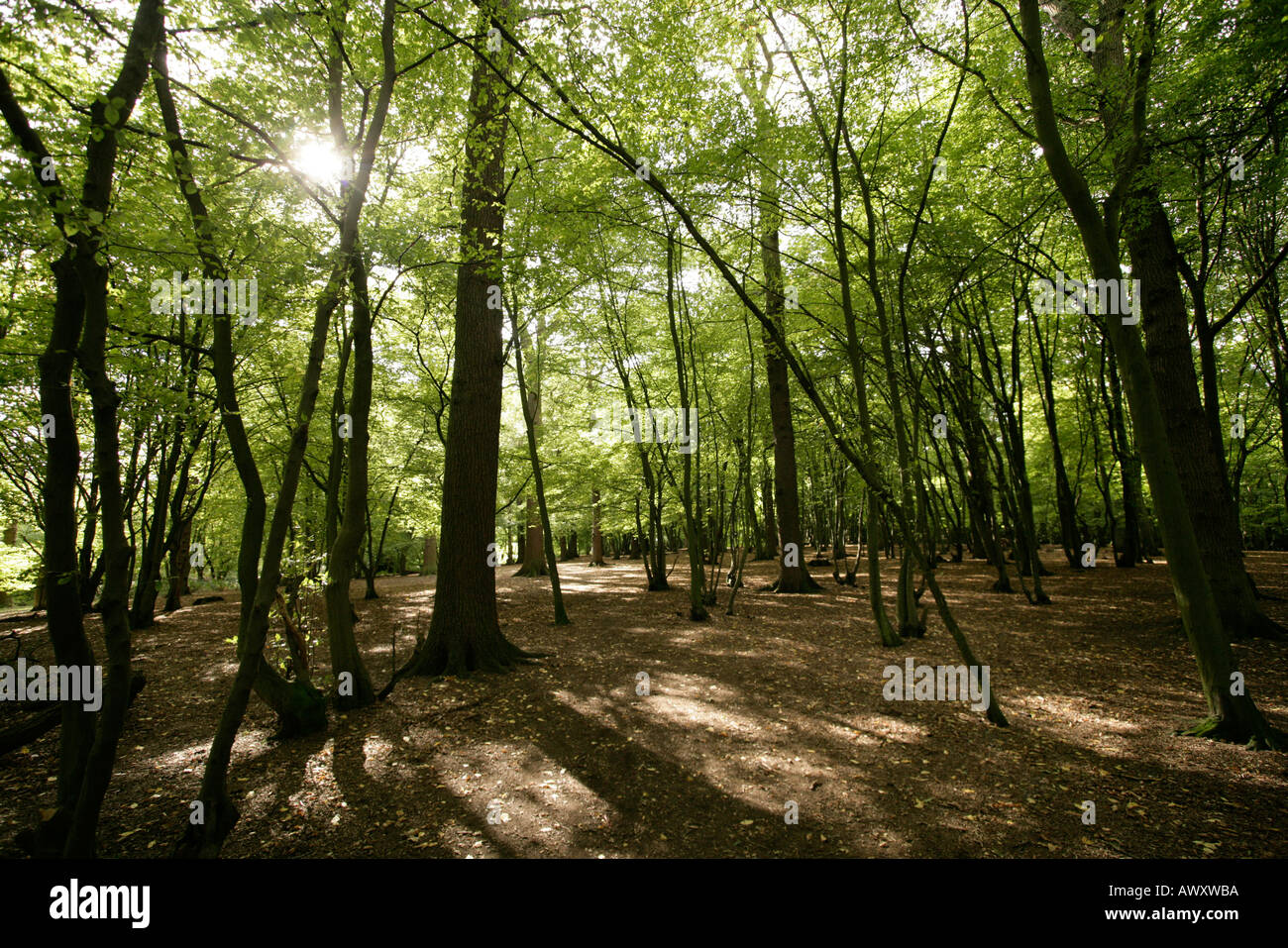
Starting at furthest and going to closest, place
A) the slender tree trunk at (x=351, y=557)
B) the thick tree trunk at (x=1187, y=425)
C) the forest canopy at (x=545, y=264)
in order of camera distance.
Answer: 1. the thick tree trunk at (x=1187, y=425)
2. the slender tree trunk at (x=351, y=557)
3. the forest canopy at (x=545, y=264)

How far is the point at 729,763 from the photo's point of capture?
435 centimetres

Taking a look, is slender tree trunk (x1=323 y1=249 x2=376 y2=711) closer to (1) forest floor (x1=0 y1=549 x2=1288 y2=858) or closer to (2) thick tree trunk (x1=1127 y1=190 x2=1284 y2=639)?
(1) forest floor (x1=0 y1=549 x2=1288 y2=858)

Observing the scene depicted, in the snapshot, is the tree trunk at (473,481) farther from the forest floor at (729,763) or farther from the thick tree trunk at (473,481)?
the forest floor at (729,763)

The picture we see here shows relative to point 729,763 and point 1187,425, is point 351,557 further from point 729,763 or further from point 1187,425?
point 1187,425

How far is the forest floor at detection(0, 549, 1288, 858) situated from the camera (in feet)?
10.9

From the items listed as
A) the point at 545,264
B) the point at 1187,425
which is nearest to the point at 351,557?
the point at 545,264

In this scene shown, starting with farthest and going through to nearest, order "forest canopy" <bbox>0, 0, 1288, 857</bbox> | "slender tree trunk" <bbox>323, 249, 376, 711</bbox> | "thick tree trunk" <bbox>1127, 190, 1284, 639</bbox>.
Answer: "thick tree trunk" <bbox>1127, 190, 1284, 639</bbox>, "slender tree trunk" <bbox>323, 249, 376, 711</bbox>, "forest canopy" <bbox>0, 0, 1288, 857</bbox>

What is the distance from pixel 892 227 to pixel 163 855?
32.6 ft

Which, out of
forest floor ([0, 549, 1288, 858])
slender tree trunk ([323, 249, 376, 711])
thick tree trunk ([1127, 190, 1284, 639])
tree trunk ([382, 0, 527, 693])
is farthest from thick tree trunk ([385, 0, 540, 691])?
thick tree trunk ([1127, 190, 1284, 639])

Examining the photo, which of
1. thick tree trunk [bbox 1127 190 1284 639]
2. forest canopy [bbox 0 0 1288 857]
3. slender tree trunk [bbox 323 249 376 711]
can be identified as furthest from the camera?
thick tree trunk [bbox 1127 190 1284 639]

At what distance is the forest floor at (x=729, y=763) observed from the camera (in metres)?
3.33

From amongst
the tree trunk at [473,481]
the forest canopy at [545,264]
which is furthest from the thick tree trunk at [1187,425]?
the tree trunk at [473,481]

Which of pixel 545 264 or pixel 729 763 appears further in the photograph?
pixel 545 264
